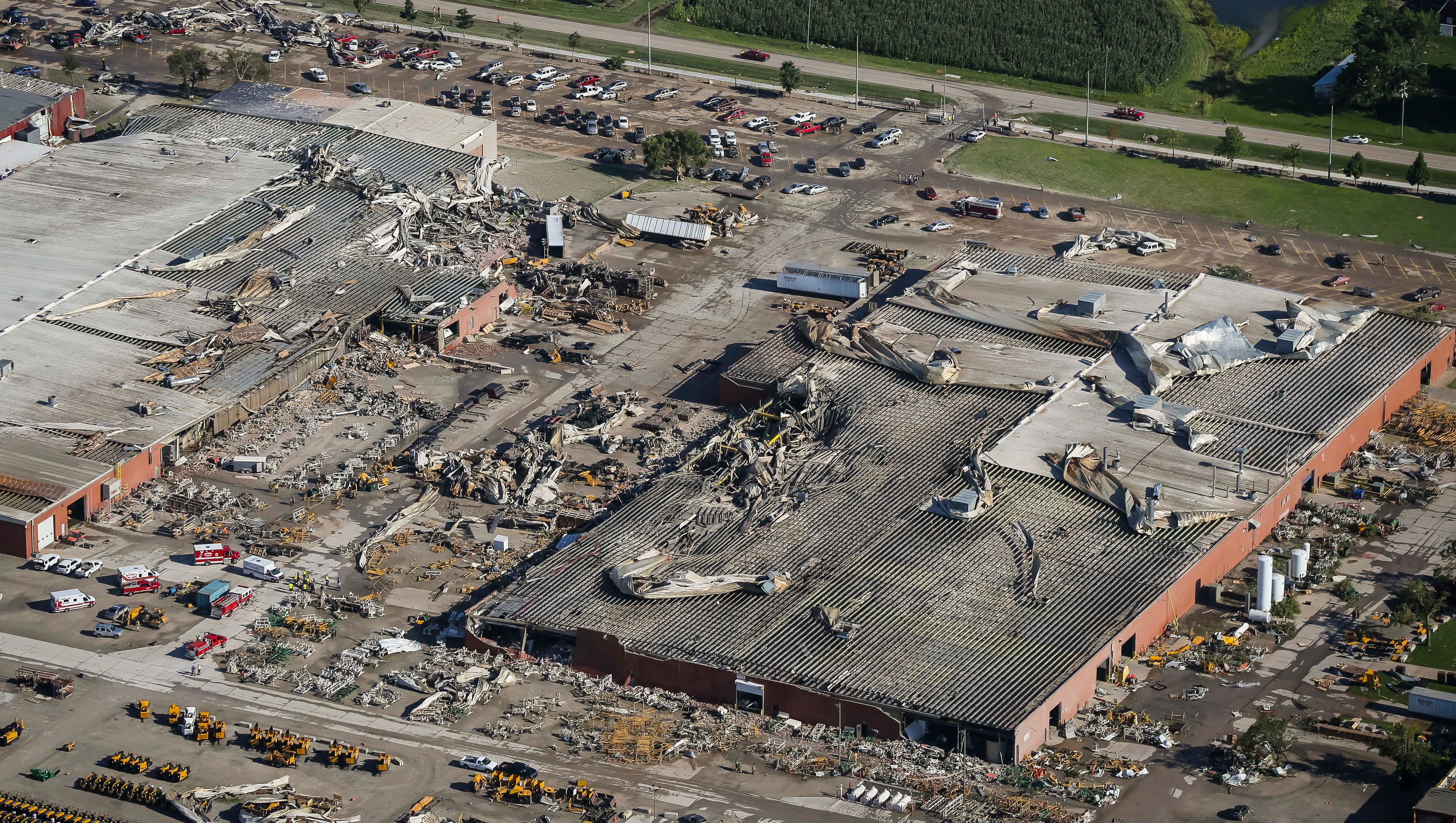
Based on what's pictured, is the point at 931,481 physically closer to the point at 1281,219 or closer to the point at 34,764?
the point at 34,764

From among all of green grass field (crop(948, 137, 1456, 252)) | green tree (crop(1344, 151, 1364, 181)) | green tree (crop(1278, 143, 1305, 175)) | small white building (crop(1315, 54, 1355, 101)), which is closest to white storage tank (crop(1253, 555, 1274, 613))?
green grass field (crop(948, 137, 1456, 252))

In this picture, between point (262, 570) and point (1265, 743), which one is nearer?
point (1265, 743)

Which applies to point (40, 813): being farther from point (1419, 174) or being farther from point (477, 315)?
point (1419, 174)

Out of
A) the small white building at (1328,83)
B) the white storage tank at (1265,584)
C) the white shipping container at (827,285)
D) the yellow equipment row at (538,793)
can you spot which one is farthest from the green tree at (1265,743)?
the small white building at (1328,83)

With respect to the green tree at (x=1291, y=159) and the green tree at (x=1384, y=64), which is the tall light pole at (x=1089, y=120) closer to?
the green tree at (x=1291, y=159)

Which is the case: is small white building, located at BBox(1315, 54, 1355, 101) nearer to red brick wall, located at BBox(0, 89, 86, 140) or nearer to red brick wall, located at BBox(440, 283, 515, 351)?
red brick wall, located at BBox(440, 283, 515, 351)

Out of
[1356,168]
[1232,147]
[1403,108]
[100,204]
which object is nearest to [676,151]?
[1232,147]
